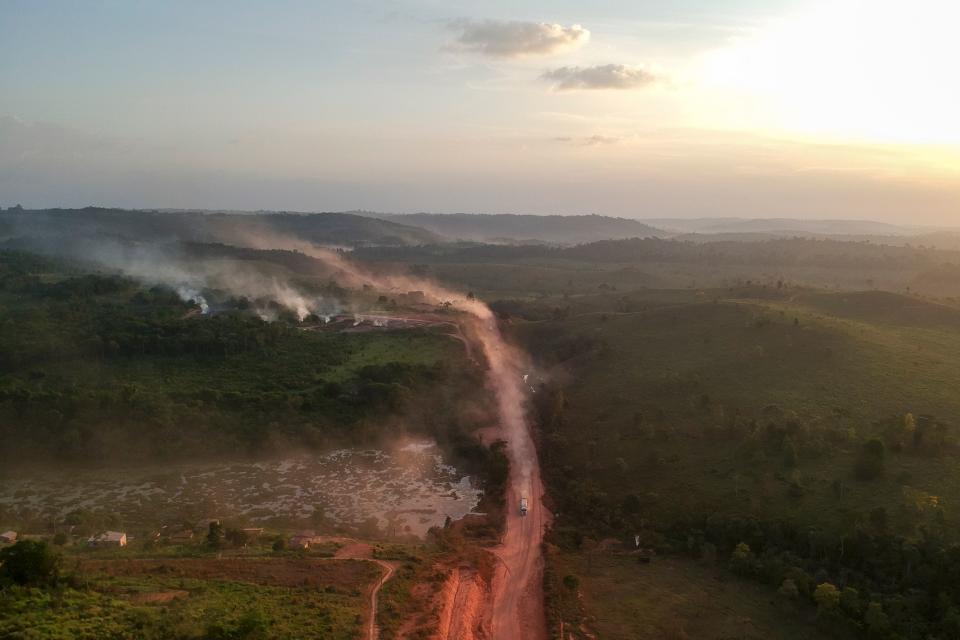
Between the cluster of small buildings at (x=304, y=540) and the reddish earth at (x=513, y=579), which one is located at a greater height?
the cluster of small buildings at (x=304, y=540)

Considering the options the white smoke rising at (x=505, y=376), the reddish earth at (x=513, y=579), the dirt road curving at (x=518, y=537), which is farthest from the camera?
the white smoke rising at (x=505, y=376)

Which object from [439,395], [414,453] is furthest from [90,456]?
[439,395]

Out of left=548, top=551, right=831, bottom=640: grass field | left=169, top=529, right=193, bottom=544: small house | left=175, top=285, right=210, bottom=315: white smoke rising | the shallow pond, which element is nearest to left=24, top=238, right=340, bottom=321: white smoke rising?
left=175, top=285, right=210, bottom=315: white smoke rising

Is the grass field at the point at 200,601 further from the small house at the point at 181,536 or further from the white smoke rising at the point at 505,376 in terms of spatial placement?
the white smoke rising at the point at 505,376

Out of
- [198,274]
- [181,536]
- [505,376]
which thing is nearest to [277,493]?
[181,536]

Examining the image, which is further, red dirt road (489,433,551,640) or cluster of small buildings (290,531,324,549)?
cluster of small buildings (290,531,324,549)

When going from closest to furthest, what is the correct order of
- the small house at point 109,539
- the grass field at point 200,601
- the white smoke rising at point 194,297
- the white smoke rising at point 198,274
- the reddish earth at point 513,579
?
the grass field at point 200,601, the reddish earth at point 513,579, the small house at point 109,539, the white smoke rising at point 194,297, the white smoke rising at point 198,274

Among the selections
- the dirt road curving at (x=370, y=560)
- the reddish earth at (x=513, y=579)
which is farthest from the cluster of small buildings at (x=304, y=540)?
the reddish earth at (x=513, y=579)

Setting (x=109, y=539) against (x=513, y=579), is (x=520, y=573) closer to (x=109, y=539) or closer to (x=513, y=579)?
(x=513, y=579)

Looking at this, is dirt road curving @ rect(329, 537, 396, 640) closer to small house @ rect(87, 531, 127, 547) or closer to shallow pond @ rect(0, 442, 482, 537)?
shallow pond @ rect(0, 442, 482, 537)
